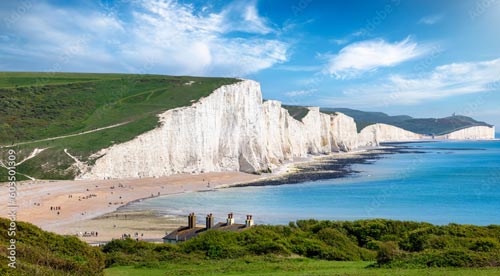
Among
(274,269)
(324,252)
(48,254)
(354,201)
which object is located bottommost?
(354,201)

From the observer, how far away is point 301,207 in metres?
53.1

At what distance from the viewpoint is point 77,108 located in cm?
9581

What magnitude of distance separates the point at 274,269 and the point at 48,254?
288 inches

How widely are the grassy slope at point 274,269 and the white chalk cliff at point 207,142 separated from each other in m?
Answer: 54.8

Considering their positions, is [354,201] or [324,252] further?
[354,201]

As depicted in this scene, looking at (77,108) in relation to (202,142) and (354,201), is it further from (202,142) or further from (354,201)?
(354,201)

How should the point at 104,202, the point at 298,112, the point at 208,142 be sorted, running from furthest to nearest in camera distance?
the point at 298,112
the point at 208,142
the point at 104,202

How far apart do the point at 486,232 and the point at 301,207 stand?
3365 cm

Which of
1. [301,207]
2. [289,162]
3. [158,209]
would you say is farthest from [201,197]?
[289,162]

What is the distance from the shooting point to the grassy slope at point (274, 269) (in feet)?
44.0

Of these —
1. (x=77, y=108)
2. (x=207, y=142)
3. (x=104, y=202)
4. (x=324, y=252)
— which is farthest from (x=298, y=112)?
(x=324, y=252)

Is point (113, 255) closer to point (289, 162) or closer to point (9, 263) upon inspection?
point (9, 263)

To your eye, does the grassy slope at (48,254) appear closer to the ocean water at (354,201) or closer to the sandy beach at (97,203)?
the sandy beach at (97,203)

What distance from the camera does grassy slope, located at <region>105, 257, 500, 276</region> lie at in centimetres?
1341
